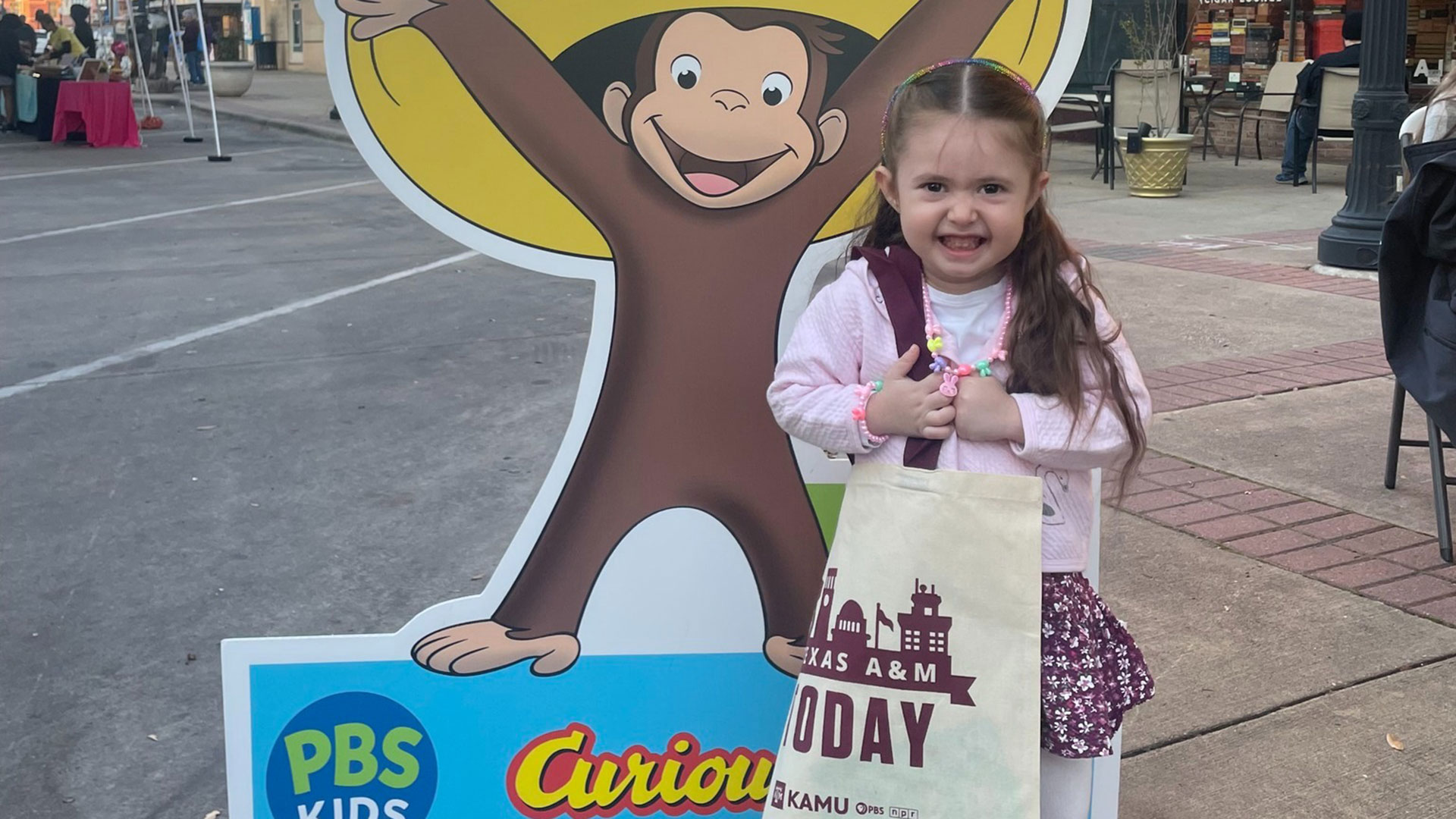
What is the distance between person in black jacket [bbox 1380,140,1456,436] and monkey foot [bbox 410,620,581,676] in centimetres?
227

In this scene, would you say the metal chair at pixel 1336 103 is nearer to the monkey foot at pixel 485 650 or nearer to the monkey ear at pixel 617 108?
the monkey ear at pixel 617 108

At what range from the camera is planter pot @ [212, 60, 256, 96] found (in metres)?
29.7

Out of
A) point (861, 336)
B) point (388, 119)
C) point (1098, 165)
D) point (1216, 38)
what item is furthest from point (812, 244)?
point (1216, 38)

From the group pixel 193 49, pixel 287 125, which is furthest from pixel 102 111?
pixel 193 49

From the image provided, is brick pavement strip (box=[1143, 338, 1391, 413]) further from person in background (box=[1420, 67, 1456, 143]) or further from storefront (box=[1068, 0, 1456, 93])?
storefront (box=[1068, 0, 1456, 93])

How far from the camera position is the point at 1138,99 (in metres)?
13.2

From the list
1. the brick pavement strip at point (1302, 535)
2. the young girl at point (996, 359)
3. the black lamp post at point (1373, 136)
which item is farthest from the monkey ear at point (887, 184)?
the black lamp post at point (1373, 136)

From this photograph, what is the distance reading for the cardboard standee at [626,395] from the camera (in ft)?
7.40

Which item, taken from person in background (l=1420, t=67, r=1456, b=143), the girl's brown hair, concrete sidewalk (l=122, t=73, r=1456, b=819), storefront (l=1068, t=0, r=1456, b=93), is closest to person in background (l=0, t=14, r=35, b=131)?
storefront (l=1068, t=0, r=1456, b=93)

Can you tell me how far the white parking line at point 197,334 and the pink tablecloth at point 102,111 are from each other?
11231 millimetres

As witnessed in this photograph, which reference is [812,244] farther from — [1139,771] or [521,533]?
[1139,771]

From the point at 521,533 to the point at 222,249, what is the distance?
8.43 meters

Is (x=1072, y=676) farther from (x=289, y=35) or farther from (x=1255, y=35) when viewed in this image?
(x=289, y=35)

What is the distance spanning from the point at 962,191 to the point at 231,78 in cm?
3056
